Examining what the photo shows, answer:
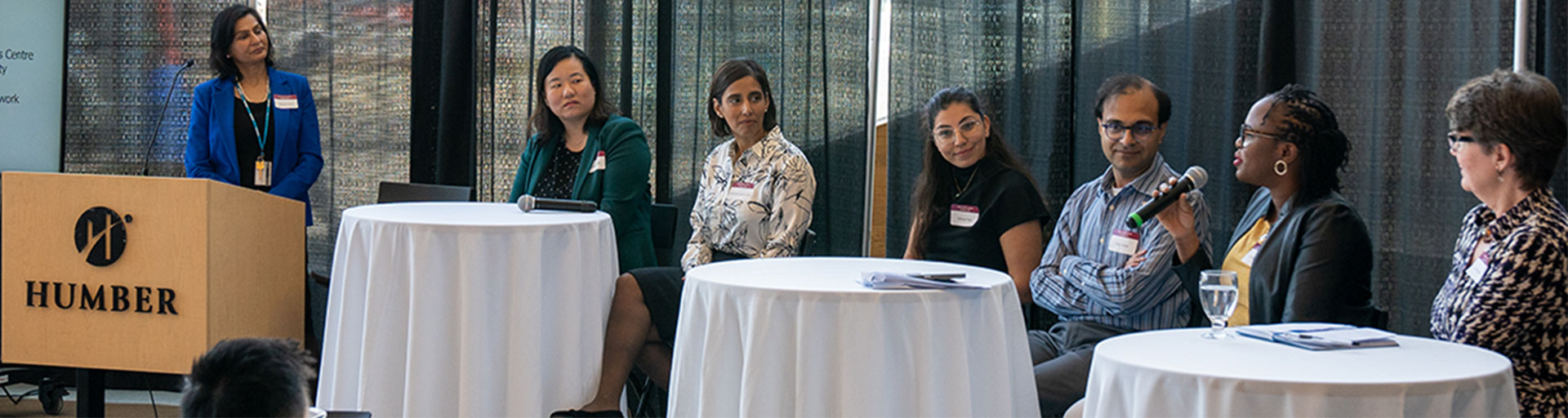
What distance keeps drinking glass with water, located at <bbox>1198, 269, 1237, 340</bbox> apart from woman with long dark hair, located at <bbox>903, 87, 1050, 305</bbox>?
45.9 inches

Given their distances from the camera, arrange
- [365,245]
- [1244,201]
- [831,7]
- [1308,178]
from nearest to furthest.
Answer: [1308,178], [365,245], [1244,201], [831,7]

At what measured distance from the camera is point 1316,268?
2348 millimetres

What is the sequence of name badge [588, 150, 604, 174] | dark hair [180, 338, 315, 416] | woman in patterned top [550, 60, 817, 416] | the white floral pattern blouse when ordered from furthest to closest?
name badge [588, 150, 604, 174] < the white floral pattern blouse < woman in patterned top [550, 60, 817, 416] < dark hair [180, 338, 315, 416]

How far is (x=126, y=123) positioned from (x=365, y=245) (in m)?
2.54

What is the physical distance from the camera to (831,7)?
4.22 meters

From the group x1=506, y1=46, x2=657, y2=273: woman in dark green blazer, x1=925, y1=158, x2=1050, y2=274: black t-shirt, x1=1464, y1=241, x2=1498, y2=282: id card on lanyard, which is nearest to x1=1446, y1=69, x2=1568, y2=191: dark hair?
x1=1464, y1=241, x2=1498, y2=282: id card on lanyard

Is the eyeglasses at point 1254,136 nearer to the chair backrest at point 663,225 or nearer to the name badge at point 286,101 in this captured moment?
the chair backrest at point 663,225

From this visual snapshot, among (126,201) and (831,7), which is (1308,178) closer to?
(831,7)

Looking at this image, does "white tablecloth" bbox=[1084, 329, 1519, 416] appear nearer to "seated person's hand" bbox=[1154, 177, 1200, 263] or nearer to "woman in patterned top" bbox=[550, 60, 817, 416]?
"seated person's hand" bbox=[1154, 177, 1200, 263]

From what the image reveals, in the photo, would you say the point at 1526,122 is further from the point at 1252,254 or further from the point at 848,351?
the point at 848,351

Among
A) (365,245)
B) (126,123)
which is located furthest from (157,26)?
(365,245)

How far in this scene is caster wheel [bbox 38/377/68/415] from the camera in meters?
4.20

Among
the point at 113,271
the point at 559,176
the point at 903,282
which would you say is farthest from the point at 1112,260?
the point at 113,271

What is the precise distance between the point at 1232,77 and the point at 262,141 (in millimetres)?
3396
